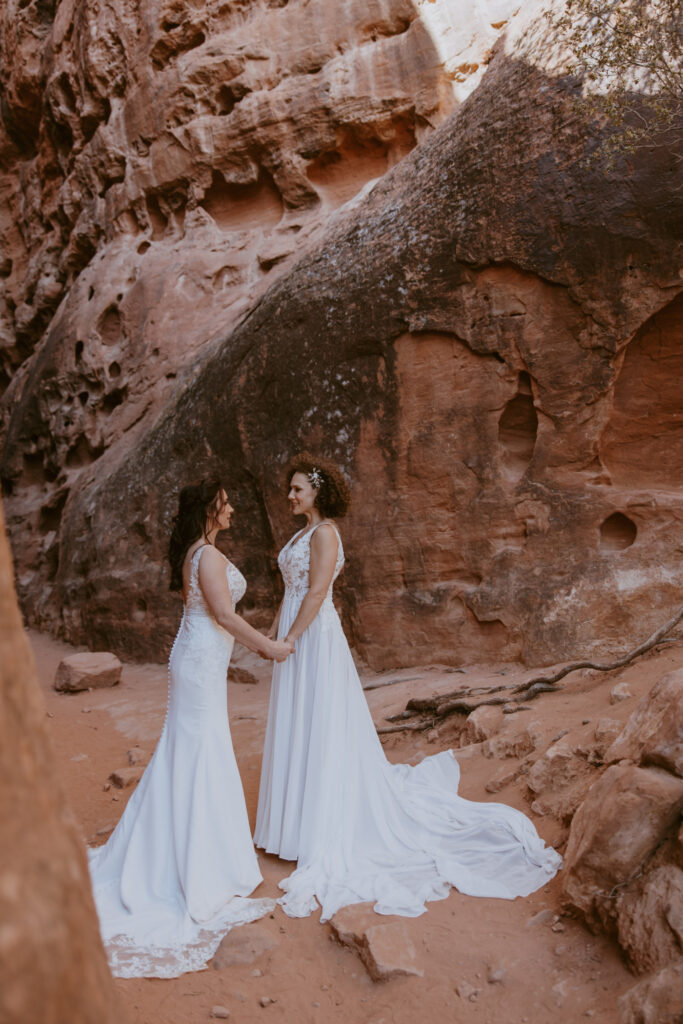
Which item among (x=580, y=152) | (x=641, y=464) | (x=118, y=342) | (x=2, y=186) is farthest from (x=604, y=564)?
(x=2, y=186)

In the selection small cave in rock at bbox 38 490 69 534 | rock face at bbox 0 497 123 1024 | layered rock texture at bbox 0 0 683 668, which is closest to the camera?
rock face at bbox 0 497 123 1024

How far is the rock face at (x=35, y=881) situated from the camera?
0.93 meters

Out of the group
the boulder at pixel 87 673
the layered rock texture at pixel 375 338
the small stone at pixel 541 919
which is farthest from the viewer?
the boulder at pixel 87 673

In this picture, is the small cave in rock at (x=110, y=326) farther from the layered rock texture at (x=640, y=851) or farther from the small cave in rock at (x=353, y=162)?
the layered rock texture at (x=640, y=851)

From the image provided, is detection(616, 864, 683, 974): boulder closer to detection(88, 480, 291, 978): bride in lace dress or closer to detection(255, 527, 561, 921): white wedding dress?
detection(255, 527, 561, 921): white wedding dress

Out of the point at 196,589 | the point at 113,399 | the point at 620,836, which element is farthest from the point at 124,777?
the point at 113,399

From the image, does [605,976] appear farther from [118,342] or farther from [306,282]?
[118,342]

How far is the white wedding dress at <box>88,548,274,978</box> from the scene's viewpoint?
3.57 meters

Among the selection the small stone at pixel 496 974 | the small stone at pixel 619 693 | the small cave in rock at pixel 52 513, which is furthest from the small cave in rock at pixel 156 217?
the small stone at pixel 496 974

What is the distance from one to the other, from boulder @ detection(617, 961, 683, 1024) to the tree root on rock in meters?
2.69

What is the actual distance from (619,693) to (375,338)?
3.93 m

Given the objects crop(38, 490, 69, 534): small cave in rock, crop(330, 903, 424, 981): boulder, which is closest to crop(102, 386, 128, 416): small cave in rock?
crop(38, 490, 69, 534): small cave in rock

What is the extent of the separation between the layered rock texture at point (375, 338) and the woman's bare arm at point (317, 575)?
107 inches

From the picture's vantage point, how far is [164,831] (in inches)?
155
